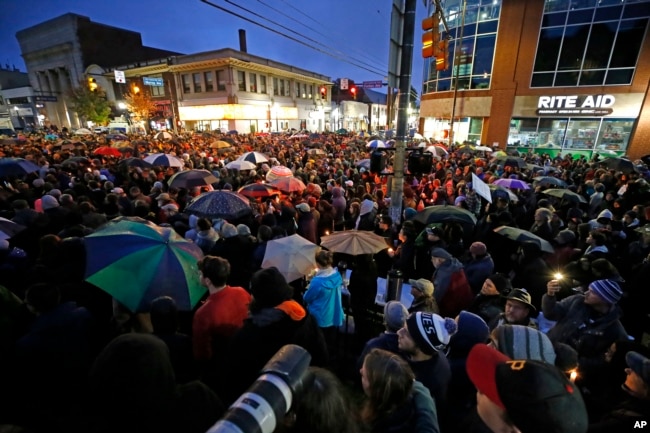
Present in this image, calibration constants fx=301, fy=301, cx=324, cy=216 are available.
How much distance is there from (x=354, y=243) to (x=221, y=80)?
4080cm

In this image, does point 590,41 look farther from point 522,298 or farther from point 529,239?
point 522,298

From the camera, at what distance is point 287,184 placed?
326 inches

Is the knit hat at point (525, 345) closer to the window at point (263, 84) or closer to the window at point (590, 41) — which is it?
the window at point (590, 41)

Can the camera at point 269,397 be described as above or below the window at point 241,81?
below

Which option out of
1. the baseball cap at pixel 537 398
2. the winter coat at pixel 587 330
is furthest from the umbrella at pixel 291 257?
the winter coat at pixel 587 330

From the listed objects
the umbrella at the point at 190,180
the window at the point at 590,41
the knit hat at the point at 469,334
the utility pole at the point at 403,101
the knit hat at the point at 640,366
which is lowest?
the knit hat at the point at 469,334

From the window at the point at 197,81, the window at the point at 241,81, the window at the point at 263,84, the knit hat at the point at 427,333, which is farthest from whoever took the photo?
the window at the point at 263,84

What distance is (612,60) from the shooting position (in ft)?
66.4

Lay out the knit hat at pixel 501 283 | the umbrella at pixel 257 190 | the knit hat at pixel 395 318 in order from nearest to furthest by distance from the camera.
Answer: the knit hat at pixel 395 318 < the knit hat at pixel 501 283 < the umbrella at pixel 257 190

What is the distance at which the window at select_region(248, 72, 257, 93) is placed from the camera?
1589 inches

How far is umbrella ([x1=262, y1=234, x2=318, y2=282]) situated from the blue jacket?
1.46 feet

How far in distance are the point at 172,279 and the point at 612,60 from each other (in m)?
29.2

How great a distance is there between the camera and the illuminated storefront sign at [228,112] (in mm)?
39312

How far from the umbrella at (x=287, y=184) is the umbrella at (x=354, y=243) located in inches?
142
